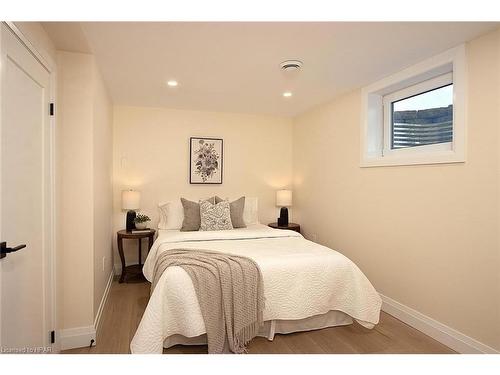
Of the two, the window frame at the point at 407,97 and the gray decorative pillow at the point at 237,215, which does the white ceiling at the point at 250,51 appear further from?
the gray decorative pillow at the point at 237,215

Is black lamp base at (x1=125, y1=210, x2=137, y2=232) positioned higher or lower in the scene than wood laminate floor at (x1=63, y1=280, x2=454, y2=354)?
higher

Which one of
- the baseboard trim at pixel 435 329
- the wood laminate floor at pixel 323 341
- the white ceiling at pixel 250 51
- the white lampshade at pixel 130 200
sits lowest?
the wood laminate floor at pixel 323 341

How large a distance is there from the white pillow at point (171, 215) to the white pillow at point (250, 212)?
0.91 meters

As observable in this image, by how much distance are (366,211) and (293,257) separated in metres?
1.20

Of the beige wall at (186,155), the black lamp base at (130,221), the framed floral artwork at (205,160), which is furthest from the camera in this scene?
the framed floral artwork at (205,160)

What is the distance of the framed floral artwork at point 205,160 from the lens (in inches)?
173

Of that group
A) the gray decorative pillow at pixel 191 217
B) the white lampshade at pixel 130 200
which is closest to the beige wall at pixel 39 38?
the white lampshade at pixel 130 200

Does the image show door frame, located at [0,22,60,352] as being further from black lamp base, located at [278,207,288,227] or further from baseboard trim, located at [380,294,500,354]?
black lamp base, located at [278,207,288,227]

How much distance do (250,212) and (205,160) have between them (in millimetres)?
1029

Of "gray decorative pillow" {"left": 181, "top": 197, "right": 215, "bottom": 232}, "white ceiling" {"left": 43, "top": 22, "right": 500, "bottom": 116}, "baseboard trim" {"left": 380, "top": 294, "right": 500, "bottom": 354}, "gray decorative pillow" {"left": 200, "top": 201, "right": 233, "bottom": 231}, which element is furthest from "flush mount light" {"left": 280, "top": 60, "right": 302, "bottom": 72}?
"baseboard trim" {"left": 380, "top": 294, "right": 500, "bottom": 354}

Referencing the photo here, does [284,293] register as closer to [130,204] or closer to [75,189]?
[75,189]

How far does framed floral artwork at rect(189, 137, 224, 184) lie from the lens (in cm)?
439

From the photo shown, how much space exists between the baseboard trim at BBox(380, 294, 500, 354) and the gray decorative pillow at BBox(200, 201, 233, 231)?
192 cm

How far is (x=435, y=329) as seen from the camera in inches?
94.8
